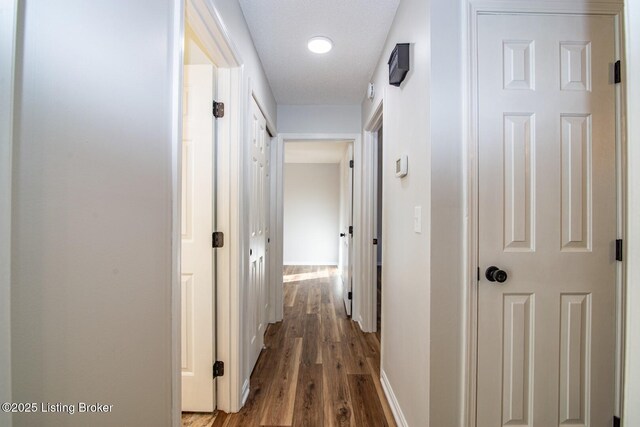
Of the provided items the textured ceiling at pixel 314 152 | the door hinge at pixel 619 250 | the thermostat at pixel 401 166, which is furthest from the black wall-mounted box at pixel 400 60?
the textured ceiling at pixel 314 152

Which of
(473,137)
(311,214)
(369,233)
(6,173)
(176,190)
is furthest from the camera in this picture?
(311,214)

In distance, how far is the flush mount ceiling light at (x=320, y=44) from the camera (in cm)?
193

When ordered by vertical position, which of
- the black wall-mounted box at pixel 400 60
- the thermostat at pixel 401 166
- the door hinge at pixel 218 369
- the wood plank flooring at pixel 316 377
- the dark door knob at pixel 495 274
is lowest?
the wood plank flooring at pixel 316 377

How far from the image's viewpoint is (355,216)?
313cm

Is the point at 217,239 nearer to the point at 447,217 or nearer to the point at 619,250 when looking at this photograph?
the point at 447,217

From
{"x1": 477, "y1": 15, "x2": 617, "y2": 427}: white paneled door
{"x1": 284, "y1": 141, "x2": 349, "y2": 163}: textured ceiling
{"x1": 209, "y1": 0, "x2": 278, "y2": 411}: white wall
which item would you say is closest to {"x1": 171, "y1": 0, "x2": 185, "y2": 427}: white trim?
{"x1": 209, "y1": 0, "x2": 278, "y2": 411}: white wall

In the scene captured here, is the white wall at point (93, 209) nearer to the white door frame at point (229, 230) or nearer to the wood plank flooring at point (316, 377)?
the white door frame at point (229, 230)

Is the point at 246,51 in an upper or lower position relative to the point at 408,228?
upper

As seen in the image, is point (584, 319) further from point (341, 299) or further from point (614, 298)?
point (341, 299)

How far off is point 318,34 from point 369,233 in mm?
1819

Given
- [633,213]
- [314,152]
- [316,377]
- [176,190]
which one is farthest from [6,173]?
[314,152]

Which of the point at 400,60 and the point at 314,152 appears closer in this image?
the point at 400,60

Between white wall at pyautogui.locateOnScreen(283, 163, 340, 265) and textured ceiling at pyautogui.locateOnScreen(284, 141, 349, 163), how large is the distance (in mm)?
292

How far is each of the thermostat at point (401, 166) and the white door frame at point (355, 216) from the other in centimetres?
136
